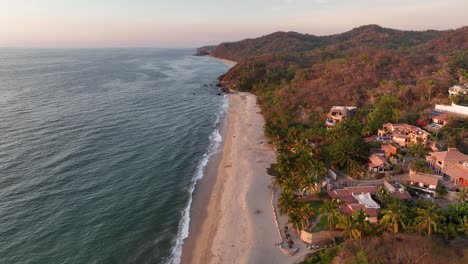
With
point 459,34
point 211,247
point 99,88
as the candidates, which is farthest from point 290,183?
point 459,34

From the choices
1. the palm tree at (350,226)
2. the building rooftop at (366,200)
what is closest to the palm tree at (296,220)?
the palm tree at (350,226)

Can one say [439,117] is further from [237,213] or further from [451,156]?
[237,213]

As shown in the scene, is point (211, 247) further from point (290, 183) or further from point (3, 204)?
point (3, 204)

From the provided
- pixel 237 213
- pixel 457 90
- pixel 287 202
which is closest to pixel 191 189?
pixel 237 213

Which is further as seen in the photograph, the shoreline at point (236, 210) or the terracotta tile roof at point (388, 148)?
the terracotta tile roof at point (388, 148)

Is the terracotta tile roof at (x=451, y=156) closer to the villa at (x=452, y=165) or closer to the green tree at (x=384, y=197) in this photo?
the villa at (x=452, y=165)

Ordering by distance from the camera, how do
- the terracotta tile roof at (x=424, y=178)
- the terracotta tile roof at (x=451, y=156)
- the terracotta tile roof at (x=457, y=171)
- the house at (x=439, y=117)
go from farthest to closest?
the house at (x=439, y=117) < the terracotta tile roof at (x=451, y=156) < the terracotta tile roof at (x=457, y=171) < the terracotta tile roof at (x=424, y=178)

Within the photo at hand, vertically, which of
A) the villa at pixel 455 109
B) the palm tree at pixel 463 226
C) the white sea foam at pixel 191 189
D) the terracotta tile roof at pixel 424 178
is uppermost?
the villa at pixel 455 109

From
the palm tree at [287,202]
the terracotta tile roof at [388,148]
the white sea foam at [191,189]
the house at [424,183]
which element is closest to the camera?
the white sea foam at [191,189]
